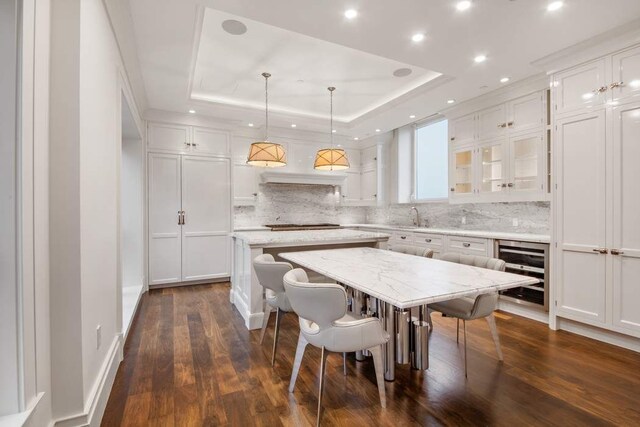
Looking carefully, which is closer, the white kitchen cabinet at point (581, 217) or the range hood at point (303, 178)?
the white kitchen cabinet at point (581, 217)

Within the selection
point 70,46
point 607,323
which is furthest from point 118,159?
point 607,323

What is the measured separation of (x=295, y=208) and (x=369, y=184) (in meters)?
1.61

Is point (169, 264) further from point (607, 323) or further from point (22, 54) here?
point (607, 323)

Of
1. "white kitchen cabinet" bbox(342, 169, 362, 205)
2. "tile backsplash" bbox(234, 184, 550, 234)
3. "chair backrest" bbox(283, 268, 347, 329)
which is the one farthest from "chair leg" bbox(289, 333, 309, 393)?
"white kitchen cabinet" bbox(342, 169, 362, 205)

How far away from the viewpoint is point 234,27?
2797 millimetres

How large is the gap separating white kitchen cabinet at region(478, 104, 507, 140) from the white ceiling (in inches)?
11.5

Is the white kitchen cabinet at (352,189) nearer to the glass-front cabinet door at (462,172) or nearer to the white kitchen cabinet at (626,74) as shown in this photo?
the glass-front cabinet door at (462,172)

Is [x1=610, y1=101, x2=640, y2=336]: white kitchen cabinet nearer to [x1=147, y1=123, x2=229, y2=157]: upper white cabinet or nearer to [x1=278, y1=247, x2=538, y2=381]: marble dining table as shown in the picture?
[x1=278, y1=247, x2=538, y2=381]: marble dining table

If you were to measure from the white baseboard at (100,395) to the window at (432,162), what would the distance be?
4.77 metres

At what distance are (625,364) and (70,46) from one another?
4.11 meters

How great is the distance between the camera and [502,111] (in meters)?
3.85

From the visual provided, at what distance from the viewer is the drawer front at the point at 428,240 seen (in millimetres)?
4312

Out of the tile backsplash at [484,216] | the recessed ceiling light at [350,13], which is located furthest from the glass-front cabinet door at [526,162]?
the recessed ceiling light at [350,13]

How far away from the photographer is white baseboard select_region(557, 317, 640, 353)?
8.54ft
